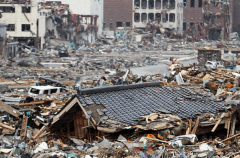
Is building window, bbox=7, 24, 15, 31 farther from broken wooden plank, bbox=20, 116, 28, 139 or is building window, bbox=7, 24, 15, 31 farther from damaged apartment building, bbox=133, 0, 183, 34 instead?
broken wooden plank, bbox=20, 116, 28, 139

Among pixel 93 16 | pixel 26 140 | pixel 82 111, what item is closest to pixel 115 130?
pixel 82 111

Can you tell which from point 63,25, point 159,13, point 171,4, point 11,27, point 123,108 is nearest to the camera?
point 123,108

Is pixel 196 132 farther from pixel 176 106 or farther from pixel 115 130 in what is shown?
pixel 115 130

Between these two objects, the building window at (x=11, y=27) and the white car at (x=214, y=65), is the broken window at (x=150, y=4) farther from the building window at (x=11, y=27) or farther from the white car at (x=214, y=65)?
the white car at (x=214, y=65)

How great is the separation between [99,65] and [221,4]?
4054cm

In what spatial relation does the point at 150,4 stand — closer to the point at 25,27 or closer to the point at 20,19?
the point at 25,27

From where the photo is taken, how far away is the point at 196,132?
273 inches

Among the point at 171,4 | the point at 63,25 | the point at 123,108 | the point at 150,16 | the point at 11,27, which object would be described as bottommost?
the point at 123,108

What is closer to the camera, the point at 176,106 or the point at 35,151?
the point at 35,151

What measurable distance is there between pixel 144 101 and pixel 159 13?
60.2m

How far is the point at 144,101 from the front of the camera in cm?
789

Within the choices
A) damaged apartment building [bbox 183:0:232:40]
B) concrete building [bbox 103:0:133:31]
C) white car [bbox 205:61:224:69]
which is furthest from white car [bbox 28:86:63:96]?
concrete building [bbox 103:0:133:31]

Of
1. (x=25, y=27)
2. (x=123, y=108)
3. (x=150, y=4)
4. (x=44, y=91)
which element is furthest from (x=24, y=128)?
(x=150, y=4)

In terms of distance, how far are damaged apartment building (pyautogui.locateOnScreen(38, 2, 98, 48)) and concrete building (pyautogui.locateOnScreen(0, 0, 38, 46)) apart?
1.89 metres
